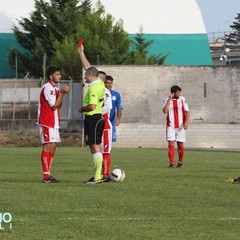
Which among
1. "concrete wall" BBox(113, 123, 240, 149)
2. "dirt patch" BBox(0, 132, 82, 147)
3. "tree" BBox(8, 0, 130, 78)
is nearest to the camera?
"concrete wall" BBox(113, 123, 240, 149)

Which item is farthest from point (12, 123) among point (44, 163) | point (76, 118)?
point (44, 163)

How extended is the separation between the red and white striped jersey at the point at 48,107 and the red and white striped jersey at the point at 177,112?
764cm

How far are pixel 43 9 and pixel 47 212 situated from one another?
5784 centimetres

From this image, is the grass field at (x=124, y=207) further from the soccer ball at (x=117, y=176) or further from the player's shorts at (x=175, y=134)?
the player's shorts at (x=175, y=134)

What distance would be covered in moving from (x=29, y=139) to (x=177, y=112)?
24879 millimetres

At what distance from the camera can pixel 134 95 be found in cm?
4869

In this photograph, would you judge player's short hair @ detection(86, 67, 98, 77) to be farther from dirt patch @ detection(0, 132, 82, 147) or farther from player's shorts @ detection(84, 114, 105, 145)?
dirt patch @ detection(0, 132, 82, 147)

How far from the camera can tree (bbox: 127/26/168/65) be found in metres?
65.7

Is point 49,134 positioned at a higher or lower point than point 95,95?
lower

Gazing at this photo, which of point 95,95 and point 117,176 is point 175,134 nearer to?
point 117,176

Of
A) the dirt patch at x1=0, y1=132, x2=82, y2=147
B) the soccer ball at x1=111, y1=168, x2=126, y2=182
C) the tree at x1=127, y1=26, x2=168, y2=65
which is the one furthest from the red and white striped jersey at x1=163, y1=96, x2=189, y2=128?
the tree at x1=127, y1=26, x2=168, y2=65

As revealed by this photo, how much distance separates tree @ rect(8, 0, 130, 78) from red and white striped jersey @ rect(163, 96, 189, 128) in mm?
35748

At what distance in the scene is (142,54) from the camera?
67.7 meters

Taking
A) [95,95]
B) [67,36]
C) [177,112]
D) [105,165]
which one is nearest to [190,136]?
[177,112]
